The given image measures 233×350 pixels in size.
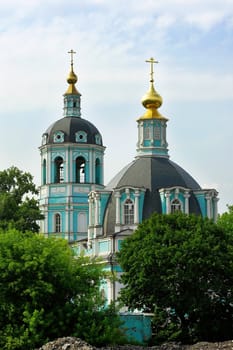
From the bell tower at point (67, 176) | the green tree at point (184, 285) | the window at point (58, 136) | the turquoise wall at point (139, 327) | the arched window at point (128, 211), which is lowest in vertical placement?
the turquoise wall at point (139, 327)

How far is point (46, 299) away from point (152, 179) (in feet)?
72.2

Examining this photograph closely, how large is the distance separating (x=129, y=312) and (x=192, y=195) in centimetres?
1579

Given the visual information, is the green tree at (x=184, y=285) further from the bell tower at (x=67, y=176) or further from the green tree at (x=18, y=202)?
the bell tower at (x=67, y=176)

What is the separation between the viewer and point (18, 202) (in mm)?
57906

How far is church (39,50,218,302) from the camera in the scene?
2331 inches

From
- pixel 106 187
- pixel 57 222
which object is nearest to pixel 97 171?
pixel 57 222

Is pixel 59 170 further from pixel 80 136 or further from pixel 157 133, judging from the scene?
pixel 157 133

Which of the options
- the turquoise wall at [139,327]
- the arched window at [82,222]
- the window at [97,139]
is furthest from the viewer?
the window at [97,139]

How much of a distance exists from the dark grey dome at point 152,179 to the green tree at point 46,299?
64.4 feet

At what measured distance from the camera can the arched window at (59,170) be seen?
72.9 meters

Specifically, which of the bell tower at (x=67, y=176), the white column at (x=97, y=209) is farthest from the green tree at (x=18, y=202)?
the bell tower at (x=67, y=176)

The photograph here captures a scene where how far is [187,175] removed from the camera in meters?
62.1

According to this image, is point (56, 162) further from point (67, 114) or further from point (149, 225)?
point (149, 225)

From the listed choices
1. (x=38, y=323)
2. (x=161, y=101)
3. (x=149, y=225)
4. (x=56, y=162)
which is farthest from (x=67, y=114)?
(x=38, y=323)
